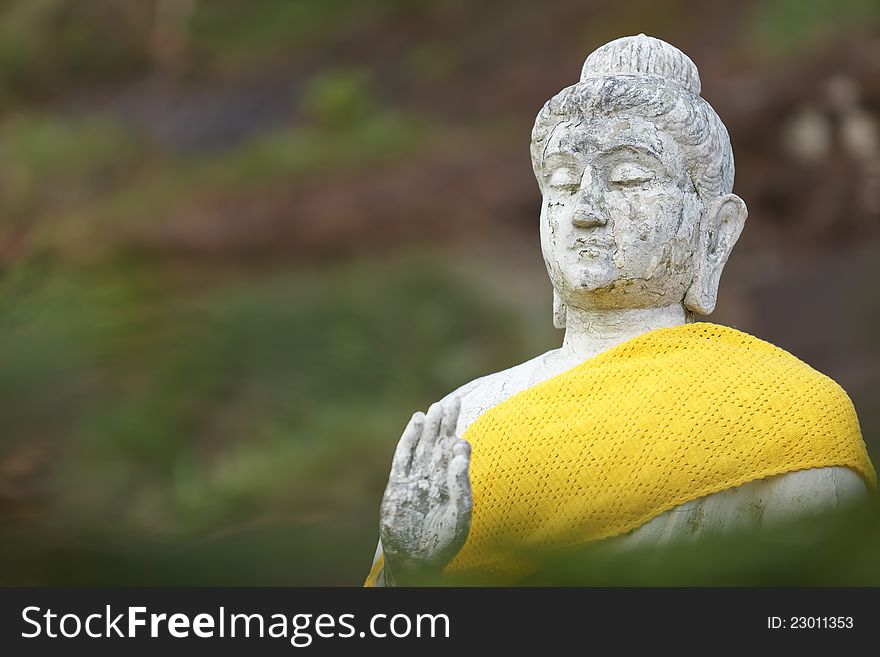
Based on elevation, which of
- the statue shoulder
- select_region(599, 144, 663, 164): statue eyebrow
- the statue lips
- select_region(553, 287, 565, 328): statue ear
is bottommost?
the statue shoulder

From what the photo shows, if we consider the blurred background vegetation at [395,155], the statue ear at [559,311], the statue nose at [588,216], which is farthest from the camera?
the blurred background vegetation at [395,155]

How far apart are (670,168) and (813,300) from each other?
19.6 ft

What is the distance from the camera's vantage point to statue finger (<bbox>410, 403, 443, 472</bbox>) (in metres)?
2.66

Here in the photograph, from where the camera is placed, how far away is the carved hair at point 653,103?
10.4ft

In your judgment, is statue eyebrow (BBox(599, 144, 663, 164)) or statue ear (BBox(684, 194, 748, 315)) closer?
statue eyebrow (BBox(599, 144, 663, 164))

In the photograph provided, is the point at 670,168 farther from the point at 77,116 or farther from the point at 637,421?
the point at 77,116

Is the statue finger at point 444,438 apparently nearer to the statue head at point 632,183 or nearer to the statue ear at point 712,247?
the statue head at point 632,183

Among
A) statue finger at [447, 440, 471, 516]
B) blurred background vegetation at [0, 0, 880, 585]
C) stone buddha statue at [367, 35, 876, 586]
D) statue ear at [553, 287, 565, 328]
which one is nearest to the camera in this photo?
statue finger at [447, 440, 471, 516]

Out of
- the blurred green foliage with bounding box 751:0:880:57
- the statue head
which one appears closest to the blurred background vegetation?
the blurred green foliage with bounding box 751:0:880:57

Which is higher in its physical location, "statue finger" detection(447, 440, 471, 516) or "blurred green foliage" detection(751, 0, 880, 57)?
"blurred green foliage" detection(751, 0, 880, 57)

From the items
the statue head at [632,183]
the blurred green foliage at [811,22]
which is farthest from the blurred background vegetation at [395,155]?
the statue head at [632,183]

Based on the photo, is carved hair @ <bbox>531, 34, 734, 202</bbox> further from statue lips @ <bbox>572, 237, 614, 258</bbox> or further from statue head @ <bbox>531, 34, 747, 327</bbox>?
statue lips @ <bbox>572, 237, 614, 258</bbox>

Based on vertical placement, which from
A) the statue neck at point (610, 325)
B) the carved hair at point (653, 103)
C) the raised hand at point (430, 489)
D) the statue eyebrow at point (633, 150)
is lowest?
the raised hand at point (430, 489)

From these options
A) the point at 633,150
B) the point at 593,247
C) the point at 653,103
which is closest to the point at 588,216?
the point at 593,247
